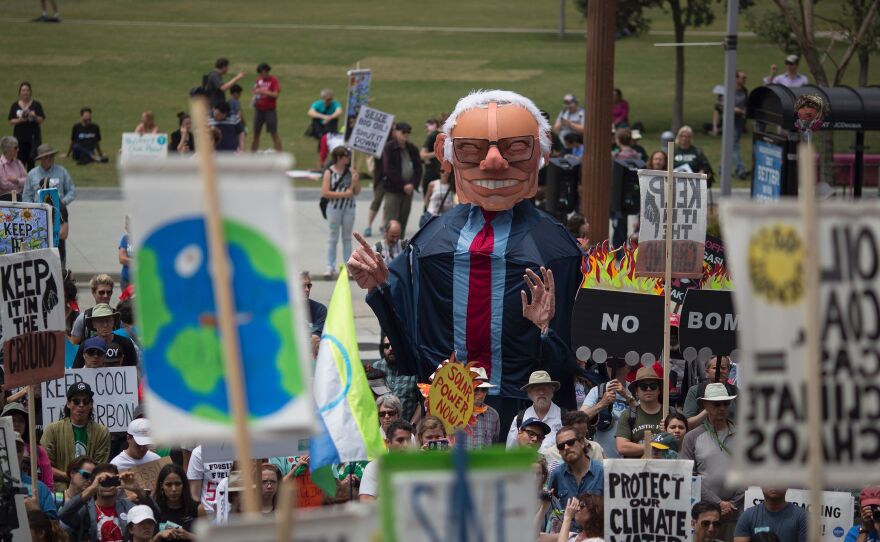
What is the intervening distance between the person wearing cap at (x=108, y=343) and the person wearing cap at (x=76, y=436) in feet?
3.46

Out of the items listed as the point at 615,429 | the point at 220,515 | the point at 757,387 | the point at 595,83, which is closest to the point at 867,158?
the point at 595,83

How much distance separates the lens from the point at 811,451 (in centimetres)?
431

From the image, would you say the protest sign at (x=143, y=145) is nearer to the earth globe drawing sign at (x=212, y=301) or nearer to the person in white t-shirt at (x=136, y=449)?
the person in white t-shirt at (x=136, y=449)

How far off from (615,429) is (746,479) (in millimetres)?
5716

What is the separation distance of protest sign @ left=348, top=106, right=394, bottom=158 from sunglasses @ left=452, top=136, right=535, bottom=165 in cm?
975

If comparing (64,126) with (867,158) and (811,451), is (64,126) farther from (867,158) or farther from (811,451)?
(811,451)

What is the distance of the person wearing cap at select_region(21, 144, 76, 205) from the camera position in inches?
661

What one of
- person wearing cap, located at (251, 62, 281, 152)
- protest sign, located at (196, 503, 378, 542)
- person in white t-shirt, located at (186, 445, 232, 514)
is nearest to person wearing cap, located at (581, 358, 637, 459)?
person in white t-shirt, located at (186, 445, 232, 514)

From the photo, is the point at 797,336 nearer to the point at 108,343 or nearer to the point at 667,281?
the point at 667,281

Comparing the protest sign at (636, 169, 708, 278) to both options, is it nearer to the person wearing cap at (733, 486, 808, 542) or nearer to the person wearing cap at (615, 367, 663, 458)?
the person wearing cap at (615, 367, 663, 458)

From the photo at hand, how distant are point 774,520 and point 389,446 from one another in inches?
90.2

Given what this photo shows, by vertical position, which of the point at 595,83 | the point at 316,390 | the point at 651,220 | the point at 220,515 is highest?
the point at 595,83

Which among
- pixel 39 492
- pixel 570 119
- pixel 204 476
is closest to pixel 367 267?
pixel 204 476

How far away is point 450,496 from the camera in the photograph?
14.1 ft
